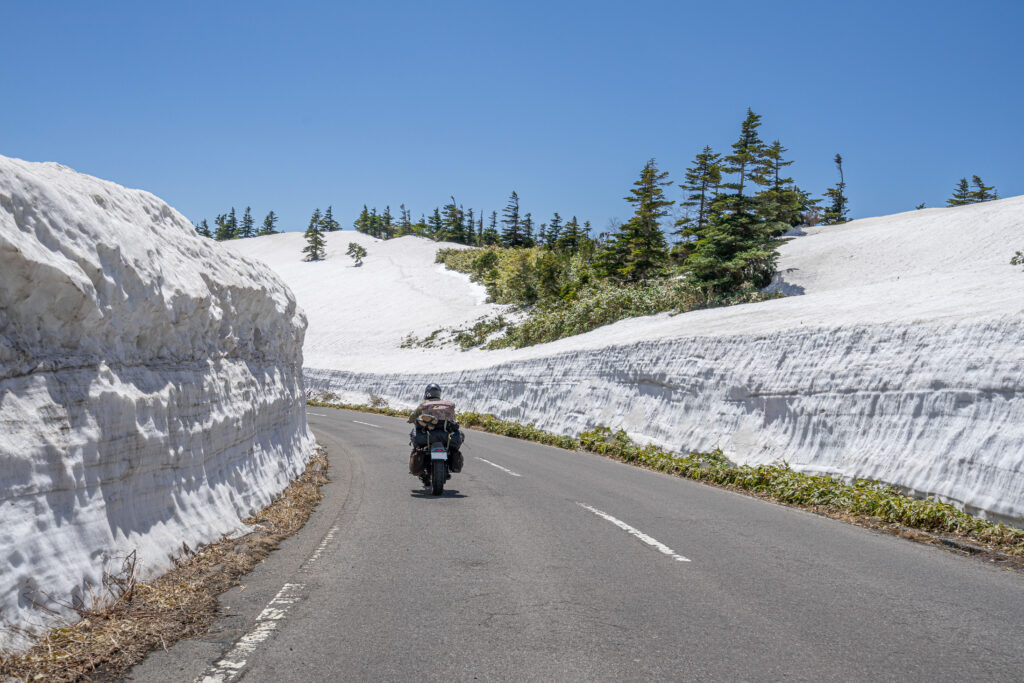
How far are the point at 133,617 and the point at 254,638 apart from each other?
0.92 m

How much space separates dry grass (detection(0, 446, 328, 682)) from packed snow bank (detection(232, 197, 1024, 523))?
31.8ft

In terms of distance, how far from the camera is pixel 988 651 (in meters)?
4.57

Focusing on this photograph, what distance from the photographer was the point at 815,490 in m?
11.7

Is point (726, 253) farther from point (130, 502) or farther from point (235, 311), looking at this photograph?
point (130, 502)

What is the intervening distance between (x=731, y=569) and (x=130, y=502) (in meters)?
5.43

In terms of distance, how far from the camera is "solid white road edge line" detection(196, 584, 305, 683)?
3857 millimetres

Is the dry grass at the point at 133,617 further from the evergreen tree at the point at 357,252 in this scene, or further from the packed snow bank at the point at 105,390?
the evergreen tree at the point at 357,252

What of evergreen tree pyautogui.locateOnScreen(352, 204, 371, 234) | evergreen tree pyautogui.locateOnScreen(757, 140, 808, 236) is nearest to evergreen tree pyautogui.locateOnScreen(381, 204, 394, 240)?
evergreen tree pyautogui.locateOnScreen(352, 204, 371, 234)

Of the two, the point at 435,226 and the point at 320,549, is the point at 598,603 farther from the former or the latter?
the point at 435,226

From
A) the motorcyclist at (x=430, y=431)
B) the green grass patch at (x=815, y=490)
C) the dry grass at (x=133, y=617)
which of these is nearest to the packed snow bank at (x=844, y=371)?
the green grass patch at (x=815, y=490)

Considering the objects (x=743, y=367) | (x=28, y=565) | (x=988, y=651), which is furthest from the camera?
(x=743, y=367)

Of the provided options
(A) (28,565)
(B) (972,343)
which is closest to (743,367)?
(B) (972,343)

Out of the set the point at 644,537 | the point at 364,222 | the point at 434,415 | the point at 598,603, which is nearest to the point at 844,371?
the point at 644,537

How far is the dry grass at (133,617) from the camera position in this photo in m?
3.75
